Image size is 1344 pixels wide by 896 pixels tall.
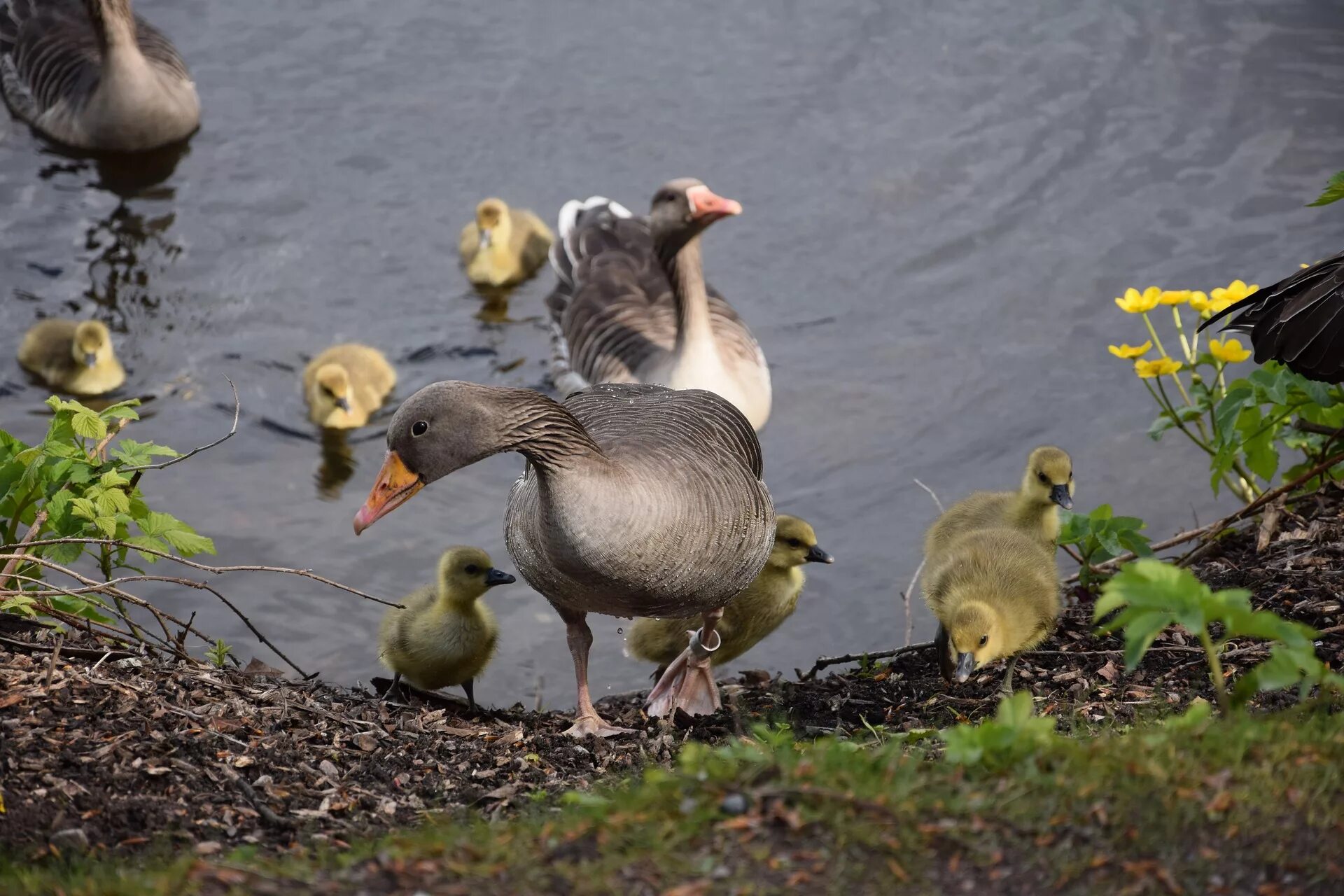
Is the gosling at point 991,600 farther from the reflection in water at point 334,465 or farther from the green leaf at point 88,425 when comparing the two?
the reflection in water at point 334,465

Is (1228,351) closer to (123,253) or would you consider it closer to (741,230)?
(741,230)

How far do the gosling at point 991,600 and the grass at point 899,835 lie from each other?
1593 mm

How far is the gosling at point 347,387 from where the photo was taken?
8.89 m

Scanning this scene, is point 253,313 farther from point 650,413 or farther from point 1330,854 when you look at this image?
point 1330,854

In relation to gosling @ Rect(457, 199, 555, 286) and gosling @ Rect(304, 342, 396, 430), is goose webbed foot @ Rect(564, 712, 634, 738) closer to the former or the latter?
gosling @ Rect(304, 342, 396, 430)

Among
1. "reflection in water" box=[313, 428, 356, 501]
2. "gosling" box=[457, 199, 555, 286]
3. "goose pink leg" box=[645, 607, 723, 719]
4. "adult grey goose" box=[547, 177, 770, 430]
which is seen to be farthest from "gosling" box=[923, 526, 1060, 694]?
"gosling" box=[457, 199, 555, 286]

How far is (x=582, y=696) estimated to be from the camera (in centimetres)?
554

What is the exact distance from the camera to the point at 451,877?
10.0 feet

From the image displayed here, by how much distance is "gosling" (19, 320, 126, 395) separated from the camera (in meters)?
8.99

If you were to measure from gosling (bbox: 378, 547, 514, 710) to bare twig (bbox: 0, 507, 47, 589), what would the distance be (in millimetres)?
1617

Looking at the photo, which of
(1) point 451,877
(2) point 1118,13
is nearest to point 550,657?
(1) point 451,877

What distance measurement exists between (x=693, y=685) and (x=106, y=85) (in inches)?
328

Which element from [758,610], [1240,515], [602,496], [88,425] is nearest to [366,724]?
[602,496]

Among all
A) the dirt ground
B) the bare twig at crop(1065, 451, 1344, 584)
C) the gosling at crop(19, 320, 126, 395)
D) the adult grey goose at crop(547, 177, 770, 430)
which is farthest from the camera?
the gosling at crop(19, 320, 126, 395)
